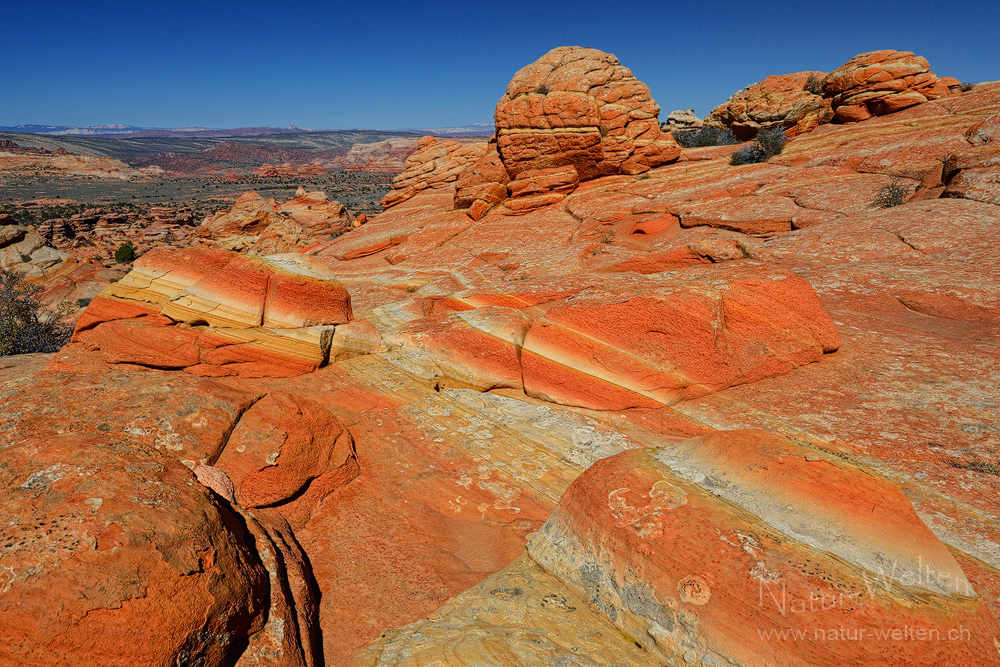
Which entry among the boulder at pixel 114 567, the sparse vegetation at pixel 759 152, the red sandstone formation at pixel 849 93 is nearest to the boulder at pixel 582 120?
the sparse vegetation at pixel 759 152

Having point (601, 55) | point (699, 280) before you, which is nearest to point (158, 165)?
point (601, 55)

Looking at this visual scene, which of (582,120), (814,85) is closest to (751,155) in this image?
(582,120)

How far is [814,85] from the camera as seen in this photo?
24.2 meters

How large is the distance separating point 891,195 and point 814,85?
15419 mm

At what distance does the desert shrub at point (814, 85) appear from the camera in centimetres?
2330

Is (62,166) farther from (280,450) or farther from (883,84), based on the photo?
(883,84)

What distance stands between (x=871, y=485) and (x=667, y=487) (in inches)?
66.0

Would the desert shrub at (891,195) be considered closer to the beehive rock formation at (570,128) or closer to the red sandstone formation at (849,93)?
the beehive rock formation at (570,128)

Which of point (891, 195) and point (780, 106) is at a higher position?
point (780, 106)

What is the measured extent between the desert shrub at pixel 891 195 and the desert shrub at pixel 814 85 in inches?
518

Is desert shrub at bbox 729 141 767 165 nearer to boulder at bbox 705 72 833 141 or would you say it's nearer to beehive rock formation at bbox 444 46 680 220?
beehive rock formation at bbox 444 46 680 220

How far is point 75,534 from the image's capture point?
327 centimetres

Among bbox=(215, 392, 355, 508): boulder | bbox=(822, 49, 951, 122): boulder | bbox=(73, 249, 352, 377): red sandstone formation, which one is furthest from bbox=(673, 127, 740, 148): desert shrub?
bbox=(215, 392, 355, 508): boulder

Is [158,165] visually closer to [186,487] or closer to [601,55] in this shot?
[601,55]
